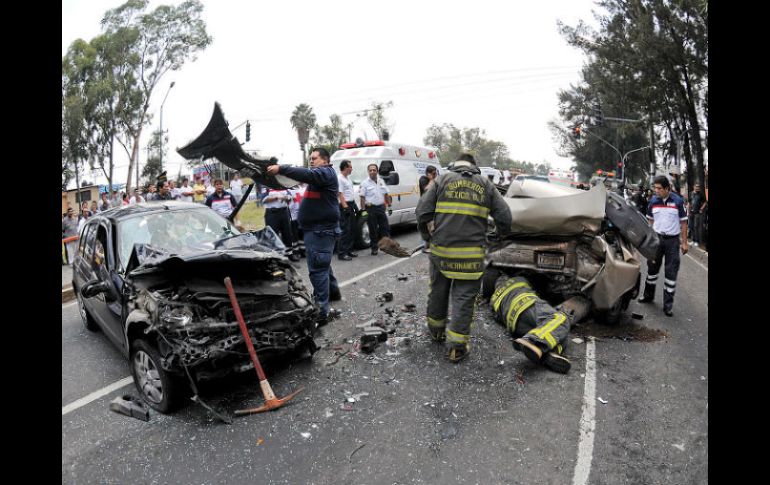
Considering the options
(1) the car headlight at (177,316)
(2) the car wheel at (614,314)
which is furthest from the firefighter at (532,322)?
(1) the car headlight at (177,316)

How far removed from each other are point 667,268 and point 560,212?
2210 mm

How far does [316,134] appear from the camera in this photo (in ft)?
182

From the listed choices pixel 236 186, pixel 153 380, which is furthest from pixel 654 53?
pixel 153 380

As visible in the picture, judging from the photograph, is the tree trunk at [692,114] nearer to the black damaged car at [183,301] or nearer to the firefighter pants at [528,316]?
the firefighter pants at [528,316]

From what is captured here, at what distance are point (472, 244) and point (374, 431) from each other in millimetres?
1947

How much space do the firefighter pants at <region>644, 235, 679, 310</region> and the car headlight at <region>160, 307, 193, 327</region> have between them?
5.50 meters

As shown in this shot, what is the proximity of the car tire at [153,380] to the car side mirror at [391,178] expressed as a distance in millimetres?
7868

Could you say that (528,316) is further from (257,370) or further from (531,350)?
(257,370)

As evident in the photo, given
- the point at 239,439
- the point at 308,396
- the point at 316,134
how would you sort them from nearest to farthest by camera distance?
the point at 239,439
the point at 308,396
the point at 316,134

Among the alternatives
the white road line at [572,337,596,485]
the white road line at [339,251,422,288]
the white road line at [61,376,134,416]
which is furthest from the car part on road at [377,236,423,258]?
the white road line at [61,376,134,416]
